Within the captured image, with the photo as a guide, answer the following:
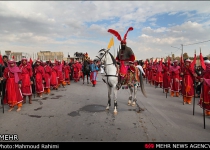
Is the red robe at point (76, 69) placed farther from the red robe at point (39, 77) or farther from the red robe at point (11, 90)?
the red robe at point (11, 90)

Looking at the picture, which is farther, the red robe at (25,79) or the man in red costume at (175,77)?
the man in red costume at (175,77)

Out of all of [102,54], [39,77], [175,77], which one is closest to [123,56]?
[102,54]

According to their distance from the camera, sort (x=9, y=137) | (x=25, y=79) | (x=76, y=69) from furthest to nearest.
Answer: (x=76, y=69) → (x=25, y=79) → (x=9, y=137)

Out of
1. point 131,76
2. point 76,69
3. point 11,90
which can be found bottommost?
point 11,90

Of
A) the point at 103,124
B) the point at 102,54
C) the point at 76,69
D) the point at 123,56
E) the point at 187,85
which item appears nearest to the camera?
the point at 103,124

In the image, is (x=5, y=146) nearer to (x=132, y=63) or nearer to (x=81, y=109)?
(x=81, y=109)

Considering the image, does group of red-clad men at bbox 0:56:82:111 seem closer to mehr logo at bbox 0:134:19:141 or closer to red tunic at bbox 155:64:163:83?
mehr logo at bbox 0:134:19:141

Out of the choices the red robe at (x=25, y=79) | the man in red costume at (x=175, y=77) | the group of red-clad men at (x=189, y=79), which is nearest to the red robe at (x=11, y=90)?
the red robe at (x=25, y=79)

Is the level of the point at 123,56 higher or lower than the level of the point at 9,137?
higher

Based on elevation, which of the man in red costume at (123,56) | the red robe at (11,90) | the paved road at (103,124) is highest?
the man in red costume at (123,56)

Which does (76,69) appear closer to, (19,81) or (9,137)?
(19,81)

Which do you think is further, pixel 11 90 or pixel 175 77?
pixel 175 77

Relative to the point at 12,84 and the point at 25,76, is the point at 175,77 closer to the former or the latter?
the point at 25,76

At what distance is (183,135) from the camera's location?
447 cm
